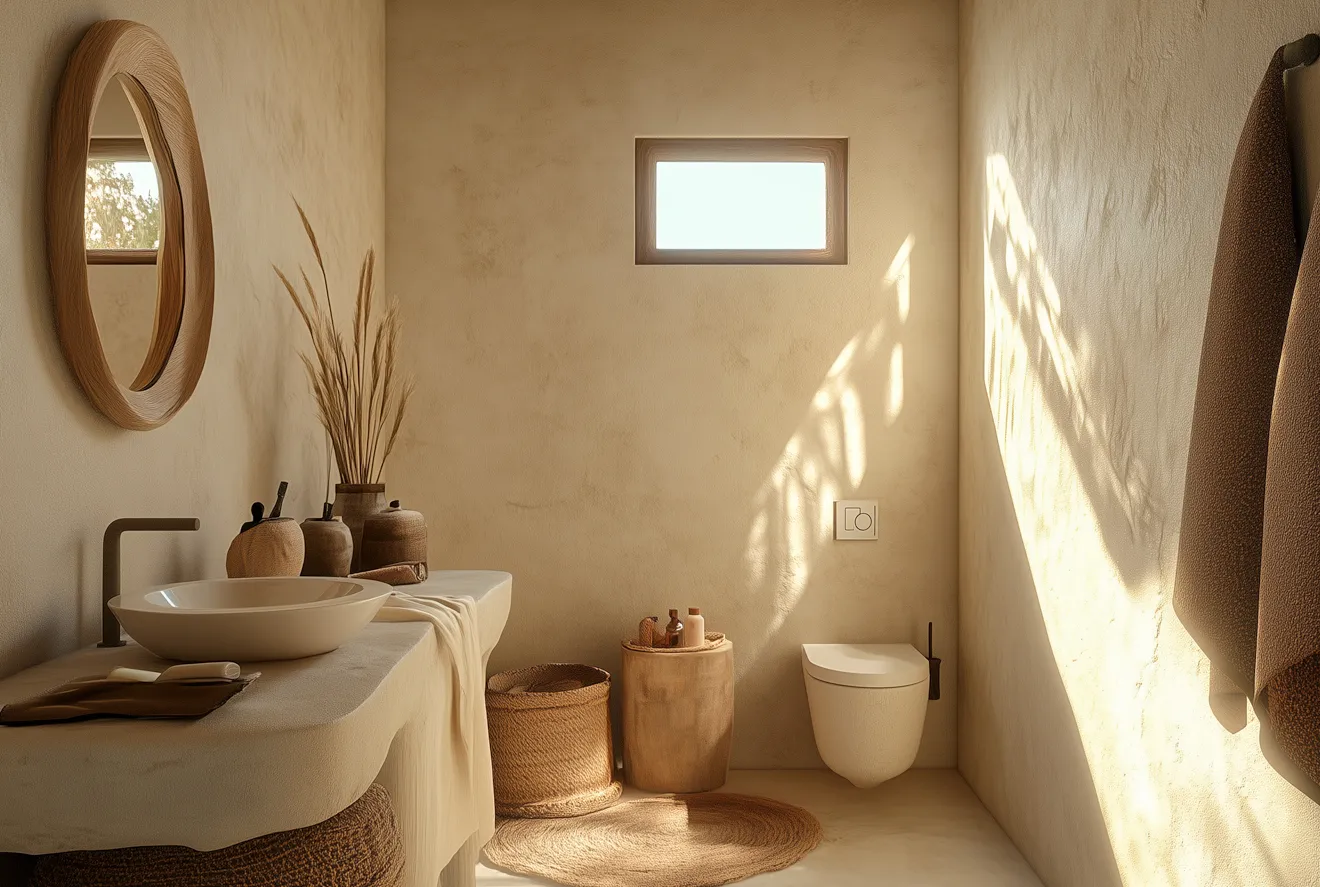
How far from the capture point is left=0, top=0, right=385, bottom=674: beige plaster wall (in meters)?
1.49

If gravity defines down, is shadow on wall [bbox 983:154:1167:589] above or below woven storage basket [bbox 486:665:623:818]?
above

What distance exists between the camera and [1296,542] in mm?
1241

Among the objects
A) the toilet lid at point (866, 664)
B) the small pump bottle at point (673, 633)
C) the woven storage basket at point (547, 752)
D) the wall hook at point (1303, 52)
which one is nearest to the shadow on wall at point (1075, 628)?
the toilet lid at point (866, 664)

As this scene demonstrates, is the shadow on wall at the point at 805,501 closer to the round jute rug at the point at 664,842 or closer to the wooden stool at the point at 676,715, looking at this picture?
the wooden stool at the point at 676,715

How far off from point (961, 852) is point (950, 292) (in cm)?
176

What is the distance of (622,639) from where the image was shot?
3439 millimetres

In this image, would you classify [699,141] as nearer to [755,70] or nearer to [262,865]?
[755,70]

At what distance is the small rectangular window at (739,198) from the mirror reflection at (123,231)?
1887mm

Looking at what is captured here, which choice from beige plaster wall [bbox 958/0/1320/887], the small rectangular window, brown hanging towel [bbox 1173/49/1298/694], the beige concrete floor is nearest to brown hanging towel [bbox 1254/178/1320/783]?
brown hanging towel [bbox 1173/49/1298/694]

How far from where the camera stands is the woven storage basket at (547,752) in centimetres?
297

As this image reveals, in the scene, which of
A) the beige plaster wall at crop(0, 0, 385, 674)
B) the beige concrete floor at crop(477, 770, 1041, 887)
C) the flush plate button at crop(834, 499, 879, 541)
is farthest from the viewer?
the flush plate button at crop(834, 499, 879, 541)

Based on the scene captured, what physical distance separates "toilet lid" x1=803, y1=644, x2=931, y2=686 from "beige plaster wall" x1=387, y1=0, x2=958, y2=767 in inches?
5.3

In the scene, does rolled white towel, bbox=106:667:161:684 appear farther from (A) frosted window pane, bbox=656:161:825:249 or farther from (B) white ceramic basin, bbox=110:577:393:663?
(A) frosted window pane, bbox=656:161:825:249

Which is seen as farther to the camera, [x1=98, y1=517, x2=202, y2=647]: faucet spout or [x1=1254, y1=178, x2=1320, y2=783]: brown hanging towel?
[x1=98, y1=517, x2=202, y2=647]: faucet spout
